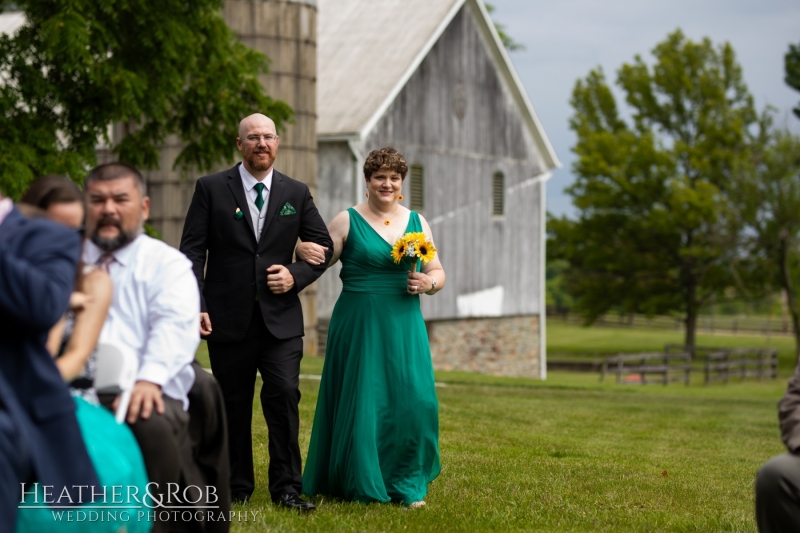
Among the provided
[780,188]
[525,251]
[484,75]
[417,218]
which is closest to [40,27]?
[417,218]

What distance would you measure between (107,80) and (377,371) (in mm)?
10197

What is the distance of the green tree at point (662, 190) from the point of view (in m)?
42.2

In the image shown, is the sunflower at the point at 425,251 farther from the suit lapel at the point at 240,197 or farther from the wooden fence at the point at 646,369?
the wooden fence at the point at 646,369

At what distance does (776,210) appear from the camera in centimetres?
4066

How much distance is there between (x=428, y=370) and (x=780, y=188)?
1416 inches

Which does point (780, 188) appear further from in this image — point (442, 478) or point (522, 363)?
point (442, 478)

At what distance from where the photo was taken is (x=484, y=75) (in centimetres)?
3058

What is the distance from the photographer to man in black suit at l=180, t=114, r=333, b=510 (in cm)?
665

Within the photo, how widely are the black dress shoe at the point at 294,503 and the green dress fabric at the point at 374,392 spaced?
0.44m

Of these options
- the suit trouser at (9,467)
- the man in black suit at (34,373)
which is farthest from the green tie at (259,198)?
the suit trouser at (9,467)

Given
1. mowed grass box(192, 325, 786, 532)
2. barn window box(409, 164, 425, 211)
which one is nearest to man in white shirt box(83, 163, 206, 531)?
mowed grass box(192, 325, 786, 532)

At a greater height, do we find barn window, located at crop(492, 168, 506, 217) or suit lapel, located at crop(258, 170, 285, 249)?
barn window, located at crop(492, 168, 506, 217)

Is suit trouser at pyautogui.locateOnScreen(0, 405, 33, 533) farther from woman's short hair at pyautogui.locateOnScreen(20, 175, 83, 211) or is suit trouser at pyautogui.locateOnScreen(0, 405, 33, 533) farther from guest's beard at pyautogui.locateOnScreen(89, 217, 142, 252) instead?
guest's beard at pyautogui.locateOnScreen(89, 217, 142, 252)

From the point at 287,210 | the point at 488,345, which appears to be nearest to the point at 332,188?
the point at 488,345
